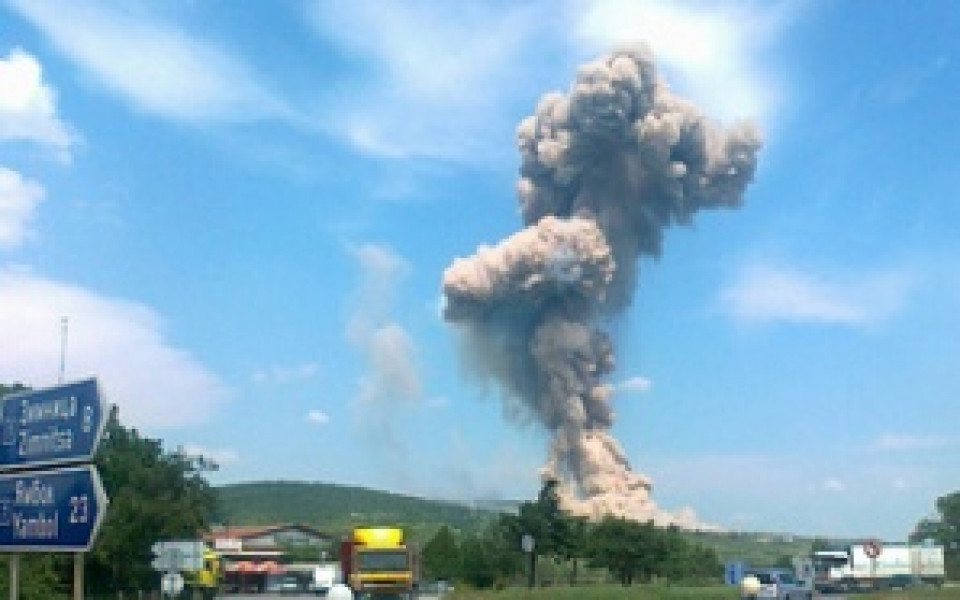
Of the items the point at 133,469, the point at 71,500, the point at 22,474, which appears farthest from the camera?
the point at 133,469

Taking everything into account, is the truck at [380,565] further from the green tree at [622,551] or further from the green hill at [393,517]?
the green hill at [393,517]

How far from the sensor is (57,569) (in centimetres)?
4166

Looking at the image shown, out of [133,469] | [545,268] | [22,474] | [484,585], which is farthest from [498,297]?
[22,474]

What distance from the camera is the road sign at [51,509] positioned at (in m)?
15.5

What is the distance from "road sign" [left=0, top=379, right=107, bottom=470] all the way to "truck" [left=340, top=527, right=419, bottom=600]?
102 ft

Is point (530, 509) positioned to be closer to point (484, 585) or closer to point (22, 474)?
point (484, 585)

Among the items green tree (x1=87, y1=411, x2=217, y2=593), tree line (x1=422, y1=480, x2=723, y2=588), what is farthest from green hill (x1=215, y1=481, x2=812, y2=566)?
green tree (x1=87, y1=411, x2=217, y2=593)

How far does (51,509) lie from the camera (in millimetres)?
16344

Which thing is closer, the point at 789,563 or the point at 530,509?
the point at 530,509

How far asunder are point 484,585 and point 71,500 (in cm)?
5545

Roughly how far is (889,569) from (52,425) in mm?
75138

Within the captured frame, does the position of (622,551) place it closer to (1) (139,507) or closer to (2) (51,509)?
(1) (139,507)

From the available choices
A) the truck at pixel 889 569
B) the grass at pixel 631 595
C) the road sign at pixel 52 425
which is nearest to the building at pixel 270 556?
the grass at pixel 631 595

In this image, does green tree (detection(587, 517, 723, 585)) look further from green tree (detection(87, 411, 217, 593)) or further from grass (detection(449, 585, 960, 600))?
green tree (detection(87, 411, 217, 593))
